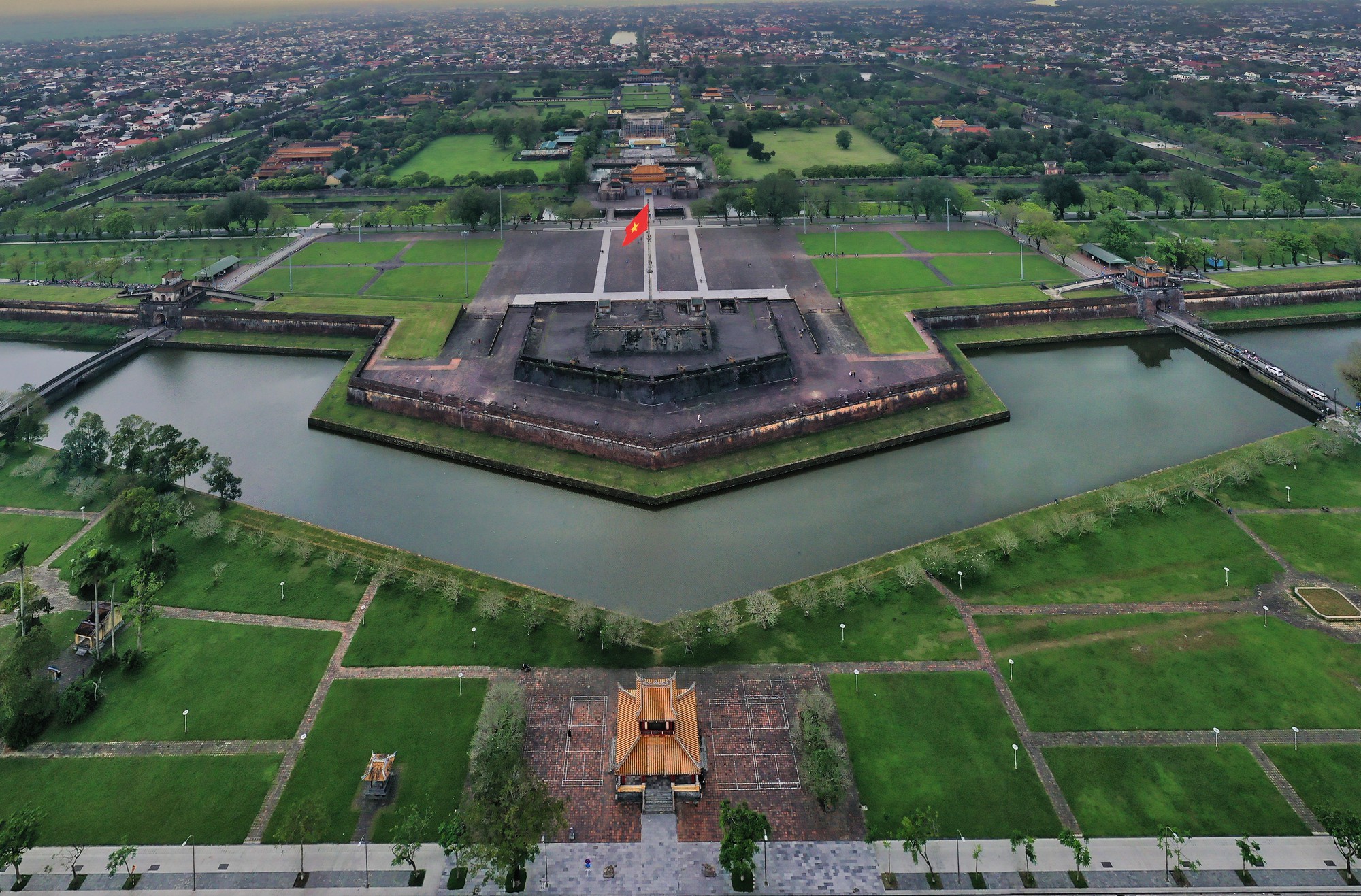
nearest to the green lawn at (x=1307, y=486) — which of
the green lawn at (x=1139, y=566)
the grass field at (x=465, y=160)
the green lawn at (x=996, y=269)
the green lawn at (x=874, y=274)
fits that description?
the green lawn at (x=1139, y=566)

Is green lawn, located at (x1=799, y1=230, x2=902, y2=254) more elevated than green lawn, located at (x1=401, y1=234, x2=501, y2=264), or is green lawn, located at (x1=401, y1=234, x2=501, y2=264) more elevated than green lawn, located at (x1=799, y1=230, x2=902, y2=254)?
green lawn, located at (x1=401, y1=234, x2=501, y2=264)

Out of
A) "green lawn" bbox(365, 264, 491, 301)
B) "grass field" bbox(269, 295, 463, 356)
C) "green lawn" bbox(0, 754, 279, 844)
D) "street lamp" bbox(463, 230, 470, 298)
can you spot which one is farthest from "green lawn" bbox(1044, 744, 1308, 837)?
"street lamp" bbox(463, 230, 470, 298)

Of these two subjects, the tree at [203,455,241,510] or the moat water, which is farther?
the tree at [203,455,241,510]

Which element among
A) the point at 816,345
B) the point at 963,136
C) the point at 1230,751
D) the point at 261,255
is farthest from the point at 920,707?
the point at 963,136

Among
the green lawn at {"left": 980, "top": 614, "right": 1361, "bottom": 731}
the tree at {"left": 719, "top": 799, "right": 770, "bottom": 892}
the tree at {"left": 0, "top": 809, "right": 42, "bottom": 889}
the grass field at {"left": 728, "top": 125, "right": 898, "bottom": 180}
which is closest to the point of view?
the tree at {"left": 719, "top": 799, "right": 770, "bottom": 892}

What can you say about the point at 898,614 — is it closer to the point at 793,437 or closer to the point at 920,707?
the point at 920,707

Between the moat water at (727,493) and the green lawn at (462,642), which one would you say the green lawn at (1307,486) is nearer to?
the moat water at (727,493)

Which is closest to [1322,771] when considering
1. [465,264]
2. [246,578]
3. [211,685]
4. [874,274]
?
[211,685]

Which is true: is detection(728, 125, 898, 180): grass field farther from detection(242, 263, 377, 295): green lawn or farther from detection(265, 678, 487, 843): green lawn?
detection(265, 678, 487, 843): green lawn
